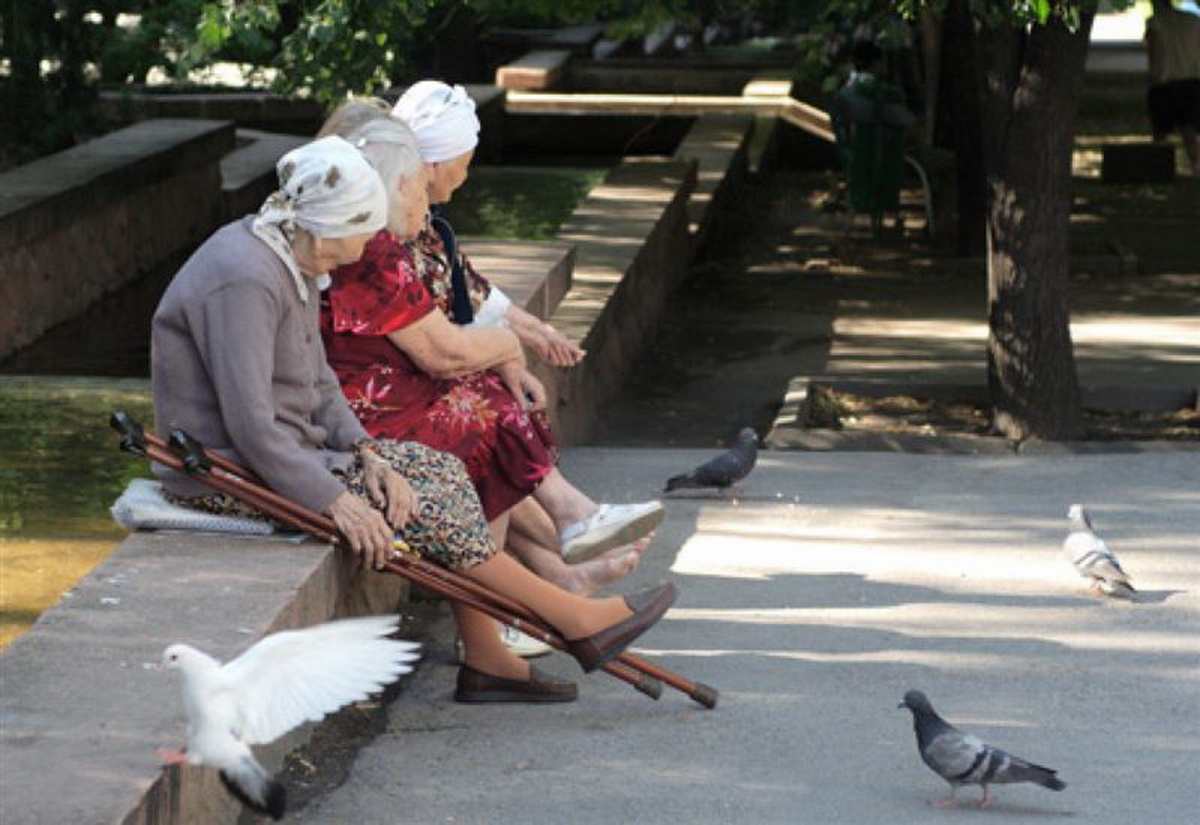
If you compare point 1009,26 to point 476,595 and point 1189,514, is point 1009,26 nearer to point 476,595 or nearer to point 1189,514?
point 1189,514

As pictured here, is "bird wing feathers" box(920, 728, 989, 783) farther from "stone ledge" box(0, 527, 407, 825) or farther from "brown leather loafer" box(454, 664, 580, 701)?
"stone ledge" box(0, 527, 407, 825)

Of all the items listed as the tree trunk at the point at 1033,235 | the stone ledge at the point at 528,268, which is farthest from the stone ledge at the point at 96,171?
the tree trunk at the point at 1033,235

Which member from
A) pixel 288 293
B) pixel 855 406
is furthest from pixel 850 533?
pixel 855 406

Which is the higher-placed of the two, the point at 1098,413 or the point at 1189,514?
the point at 1189,514

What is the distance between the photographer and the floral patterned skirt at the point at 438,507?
228 inches

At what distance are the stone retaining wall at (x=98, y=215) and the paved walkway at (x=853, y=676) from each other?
333 centimetres

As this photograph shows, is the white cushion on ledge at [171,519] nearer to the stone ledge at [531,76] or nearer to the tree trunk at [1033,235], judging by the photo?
the tree trunk at [1033,235]

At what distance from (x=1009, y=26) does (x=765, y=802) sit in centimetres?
684

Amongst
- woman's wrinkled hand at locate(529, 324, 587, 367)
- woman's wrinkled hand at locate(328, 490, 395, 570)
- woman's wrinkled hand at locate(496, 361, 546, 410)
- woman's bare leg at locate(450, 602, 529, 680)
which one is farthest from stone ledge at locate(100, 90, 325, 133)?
woman's wrinkled hand at locate(328, 490, 395, 570)

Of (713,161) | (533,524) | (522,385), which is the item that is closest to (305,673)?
(533,524)

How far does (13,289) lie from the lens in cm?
1089

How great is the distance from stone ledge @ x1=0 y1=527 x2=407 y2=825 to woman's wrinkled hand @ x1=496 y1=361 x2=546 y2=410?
0.81 m

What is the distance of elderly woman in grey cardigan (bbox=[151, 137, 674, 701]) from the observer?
5.44 metres

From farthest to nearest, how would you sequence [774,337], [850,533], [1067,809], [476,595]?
[774,337]
[850,533]
[476,595]
[1067,809]
